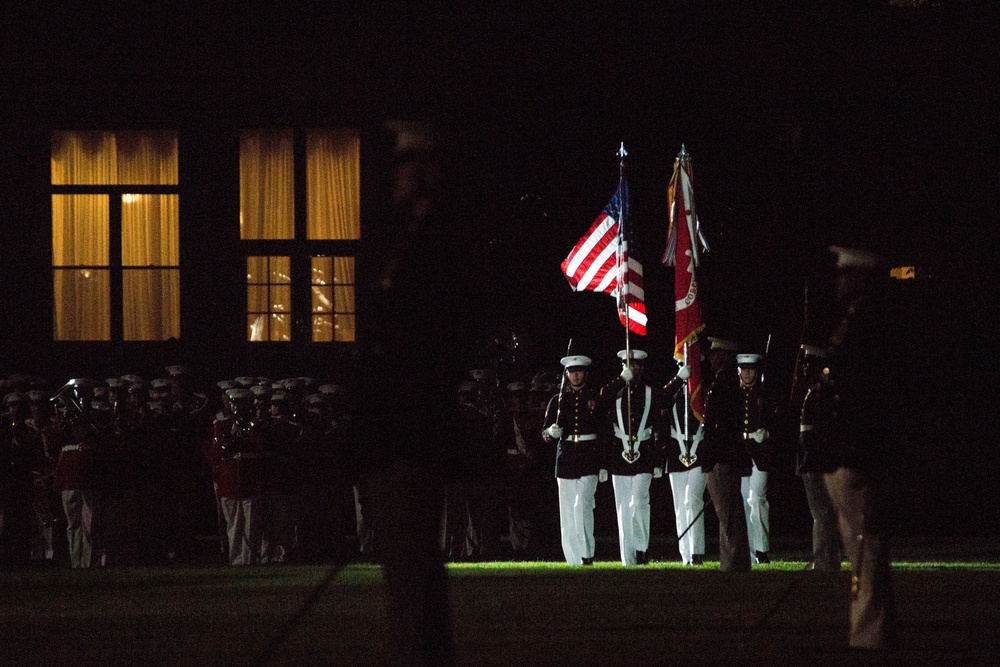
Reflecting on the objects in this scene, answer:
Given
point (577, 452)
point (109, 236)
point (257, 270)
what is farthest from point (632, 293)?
point (109, 236)

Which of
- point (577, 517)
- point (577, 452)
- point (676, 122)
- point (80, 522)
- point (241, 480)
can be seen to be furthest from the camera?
point (676, 122)

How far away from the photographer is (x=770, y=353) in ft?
90.6

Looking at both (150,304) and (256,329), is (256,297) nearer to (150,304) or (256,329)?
(256,329)

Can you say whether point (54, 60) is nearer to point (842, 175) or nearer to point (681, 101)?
point (681, 101)

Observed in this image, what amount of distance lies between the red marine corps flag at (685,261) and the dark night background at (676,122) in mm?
3583

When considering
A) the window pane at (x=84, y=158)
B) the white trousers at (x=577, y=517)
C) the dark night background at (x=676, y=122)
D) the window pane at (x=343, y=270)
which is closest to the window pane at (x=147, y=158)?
the window pane at (x=84, y=158)

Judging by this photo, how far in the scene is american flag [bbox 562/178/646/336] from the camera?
77.5 feet

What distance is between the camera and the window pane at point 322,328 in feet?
94.7

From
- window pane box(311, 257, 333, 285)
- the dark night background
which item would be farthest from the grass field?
window pane box(311, 257, 333, 285)

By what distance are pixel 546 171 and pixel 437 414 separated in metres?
20.2

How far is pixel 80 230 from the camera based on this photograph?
94.5 ft

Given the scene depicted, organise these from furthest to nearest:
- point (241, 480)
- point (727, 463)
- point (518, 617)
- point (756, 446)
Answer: point (241, 480) → point (756, 446) → point (727, 463) → point (518, 617)

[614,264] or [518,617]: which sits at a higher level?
[614,264]

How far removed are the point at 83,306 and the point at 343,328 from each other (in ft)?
12.0
